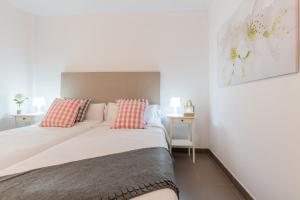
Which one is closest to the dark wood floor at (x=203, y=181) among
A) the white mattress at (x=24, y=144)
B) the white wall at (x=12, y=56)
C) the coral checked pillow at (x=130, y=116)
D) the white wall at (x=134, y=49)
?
the white wall at (x=134, y=49)

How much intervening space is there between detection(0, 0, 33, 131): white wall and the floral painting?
3.35 meters

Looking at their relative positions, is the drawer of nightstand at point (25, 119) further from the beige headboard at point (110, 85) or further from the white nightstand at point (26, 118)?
the beige headboard at point (110, 85)

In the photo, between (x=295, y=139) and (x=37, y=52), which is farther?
(x=37, y=52)

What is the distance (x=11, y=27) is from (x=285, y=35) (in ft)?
12.5

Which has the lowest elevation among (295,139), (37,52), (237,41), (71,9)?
(295,139)

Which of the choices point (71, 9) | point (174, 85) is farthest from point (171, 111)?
point (71, 9)

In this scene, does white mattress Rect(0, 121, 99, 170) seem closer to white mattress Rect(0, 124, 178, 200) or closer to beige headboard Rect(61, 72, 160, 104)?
white mattress Rect(0, 124, 178, 200)

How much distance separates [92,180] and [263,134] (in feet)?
4.32

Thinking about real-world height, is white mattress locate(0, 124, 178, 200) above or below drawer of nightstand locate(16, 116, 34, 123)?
below

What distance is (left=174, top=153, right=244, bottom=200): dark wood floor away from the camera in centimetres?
190

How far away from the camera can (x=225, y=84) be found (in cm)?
236

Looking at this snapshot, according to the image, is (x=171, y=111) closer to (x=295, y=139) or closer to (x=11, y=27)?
(x=295, y=139)

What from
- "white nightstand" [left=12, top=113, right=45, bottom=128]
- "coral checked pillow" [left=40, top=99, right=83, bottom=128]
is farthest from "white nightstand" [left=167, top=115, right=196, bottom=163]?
"white nightstand" [left=12, top=113, right=45, bottom=128]

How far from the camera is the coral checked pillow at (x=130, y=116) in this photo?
2432mm
